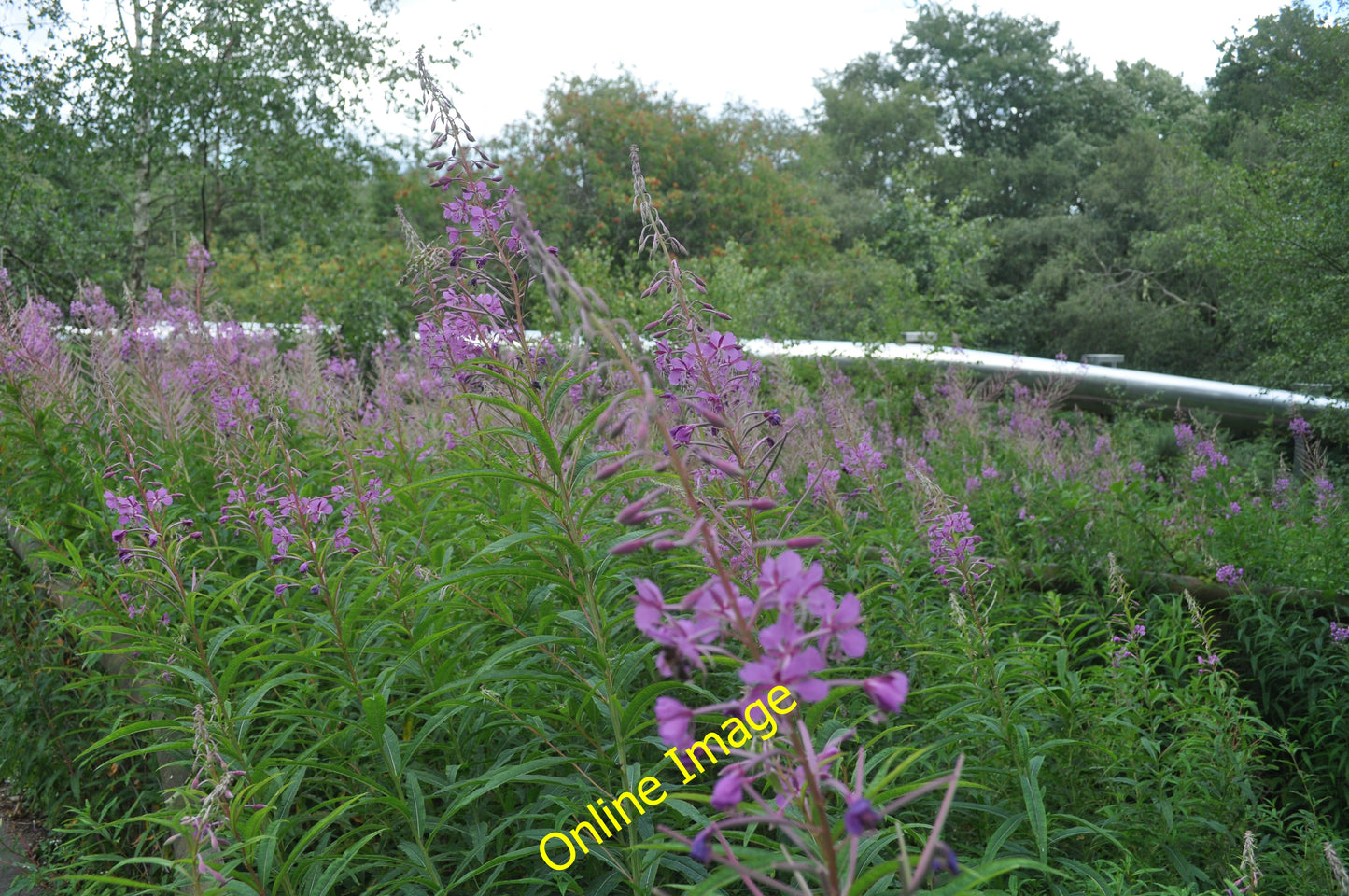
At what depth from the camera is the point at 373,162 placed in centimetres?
1608

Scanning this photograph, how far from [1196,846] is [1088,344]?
20785 mm

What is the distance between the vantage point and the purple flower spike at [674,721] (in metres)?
0.87

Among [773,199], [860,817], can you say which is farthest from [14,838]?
[773,199]

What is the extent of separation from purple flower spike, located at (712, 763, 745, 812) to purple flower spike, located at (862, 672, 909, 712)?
0.51ft

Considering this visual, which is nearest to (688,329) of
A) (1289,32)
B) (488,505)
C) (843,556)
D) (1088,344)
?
(488,505)

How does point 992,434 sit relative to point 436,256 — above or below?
below

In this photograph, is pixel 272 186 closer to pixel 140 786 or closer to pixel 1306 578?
pixel 140 786

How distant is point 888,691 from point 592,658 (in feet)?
4.48

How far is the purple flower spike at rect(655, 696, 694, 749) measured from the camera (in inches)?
34.3

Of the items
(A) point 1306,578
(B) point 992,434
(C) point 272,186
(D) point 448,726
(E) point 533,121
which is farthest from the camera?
(E) point 533,121

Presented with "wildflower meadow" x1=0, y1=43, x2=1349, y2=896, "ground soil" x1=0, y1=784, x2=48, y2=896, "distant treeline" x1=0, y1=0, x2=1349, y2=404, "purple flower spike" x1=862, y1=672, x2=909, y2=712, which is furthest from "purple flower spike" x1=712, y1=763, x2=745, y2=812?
"distant treeline" x1=0, y1=0, x2=1349, y2=404

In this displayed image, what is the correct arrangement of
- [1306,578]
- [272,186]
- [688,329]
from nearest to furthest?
[688,329], [1306,578], [272,186]

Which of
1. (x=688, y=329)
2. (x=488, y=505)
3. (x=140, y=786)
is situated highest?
(x=688, y=329)

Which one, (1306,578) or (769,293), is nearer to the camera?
(1306,578)
